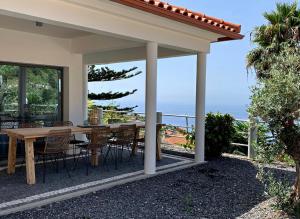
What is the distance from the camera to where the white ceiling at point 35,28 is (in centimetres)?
651

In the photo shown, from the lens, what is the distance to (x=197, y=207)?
16.0 feet

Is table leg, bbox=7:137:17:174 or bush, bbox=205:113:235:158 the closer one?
table leg, bbox=7:137:17:174

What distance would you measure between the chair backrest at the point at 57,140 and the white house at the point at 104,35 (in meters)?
1.59

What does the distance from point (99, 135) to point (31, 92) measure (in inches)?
96.7

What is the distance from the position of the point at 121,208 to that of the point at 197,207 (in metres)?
1.11

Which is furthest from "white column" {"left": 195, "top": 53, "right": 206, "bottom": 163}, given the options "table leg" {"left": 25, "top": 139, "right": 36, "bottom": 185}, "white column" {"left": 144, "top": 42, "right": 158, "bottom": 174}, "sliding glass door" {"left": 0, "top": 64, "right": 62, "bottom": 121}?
"table leg" {"left": 25, "top": 139, "right": 36, "bottom": 185}

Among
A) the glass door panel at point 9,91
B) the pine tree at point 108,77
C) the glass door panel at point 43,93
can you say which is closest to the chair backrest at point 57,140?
the glass door panel at point 9,91

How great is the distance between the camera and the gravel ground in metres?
4.54

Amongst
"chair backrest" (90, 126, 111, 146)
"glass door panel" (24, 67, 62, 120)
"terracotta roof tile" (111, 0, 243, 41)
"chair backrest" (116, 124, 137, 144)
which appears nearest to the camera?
"terracotta roof tile" (111, 0, 243, 41)

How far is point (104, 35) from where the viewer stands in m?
7.08

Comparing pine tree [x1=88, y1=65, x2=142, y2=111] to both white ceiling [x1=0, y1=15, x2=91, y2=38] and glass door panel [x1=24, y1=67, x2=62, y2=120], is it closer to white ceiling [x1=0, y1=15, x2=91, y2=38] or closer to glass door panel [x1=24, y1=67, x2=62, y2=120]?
glass door panel [x1=24, y1=67, x2=62, y2=120]

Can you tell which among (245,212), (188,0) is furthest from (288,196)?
(188,0)

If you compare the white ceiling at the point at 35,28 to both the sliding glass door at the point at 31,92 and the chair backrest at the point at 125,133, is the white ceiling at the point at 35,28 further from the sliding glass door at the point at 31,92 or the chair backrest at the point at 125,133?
the chair backrest at the point at 125,133

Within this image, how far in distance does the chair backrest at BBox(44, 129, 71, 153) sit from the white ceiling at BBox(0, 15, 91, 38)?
7.66 feet
